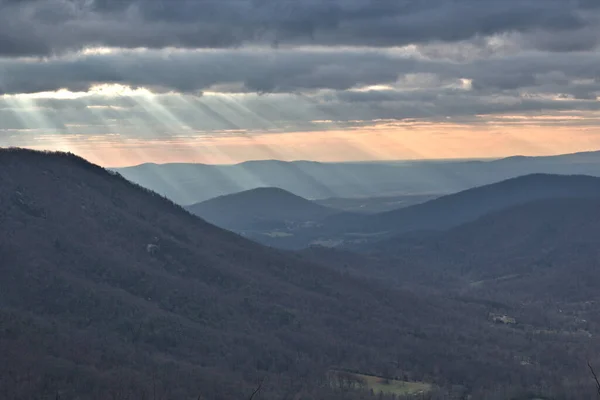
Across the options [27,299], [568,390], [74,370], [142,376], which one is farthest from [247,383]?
[568,390]

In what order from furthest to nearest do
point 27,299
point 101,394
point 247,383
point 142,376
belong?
1. point 27,299
2. point 247,383
3. point 142,376
4. point 101,394

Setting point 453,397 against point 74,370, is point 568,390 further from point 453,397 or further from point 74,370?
point 74,370

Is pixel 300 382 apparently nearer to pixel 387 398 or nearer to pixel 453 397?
pixel 387 398

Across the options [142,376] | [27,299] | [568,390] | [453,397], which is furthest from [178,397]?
[568,390]

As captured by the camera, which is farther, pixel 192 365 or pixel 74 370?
pixel 192 365

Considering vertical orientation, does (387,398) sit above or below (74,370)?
below

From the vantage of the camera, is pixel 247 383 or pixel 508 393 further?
pixel 508 393

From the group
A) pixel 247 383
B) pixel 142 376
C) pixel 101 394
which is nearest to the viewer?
pixel 101 394

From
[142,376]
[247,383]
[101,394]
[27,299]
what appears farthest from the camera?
[27,299]

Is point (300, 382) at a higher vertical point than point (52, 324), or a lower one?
lower
